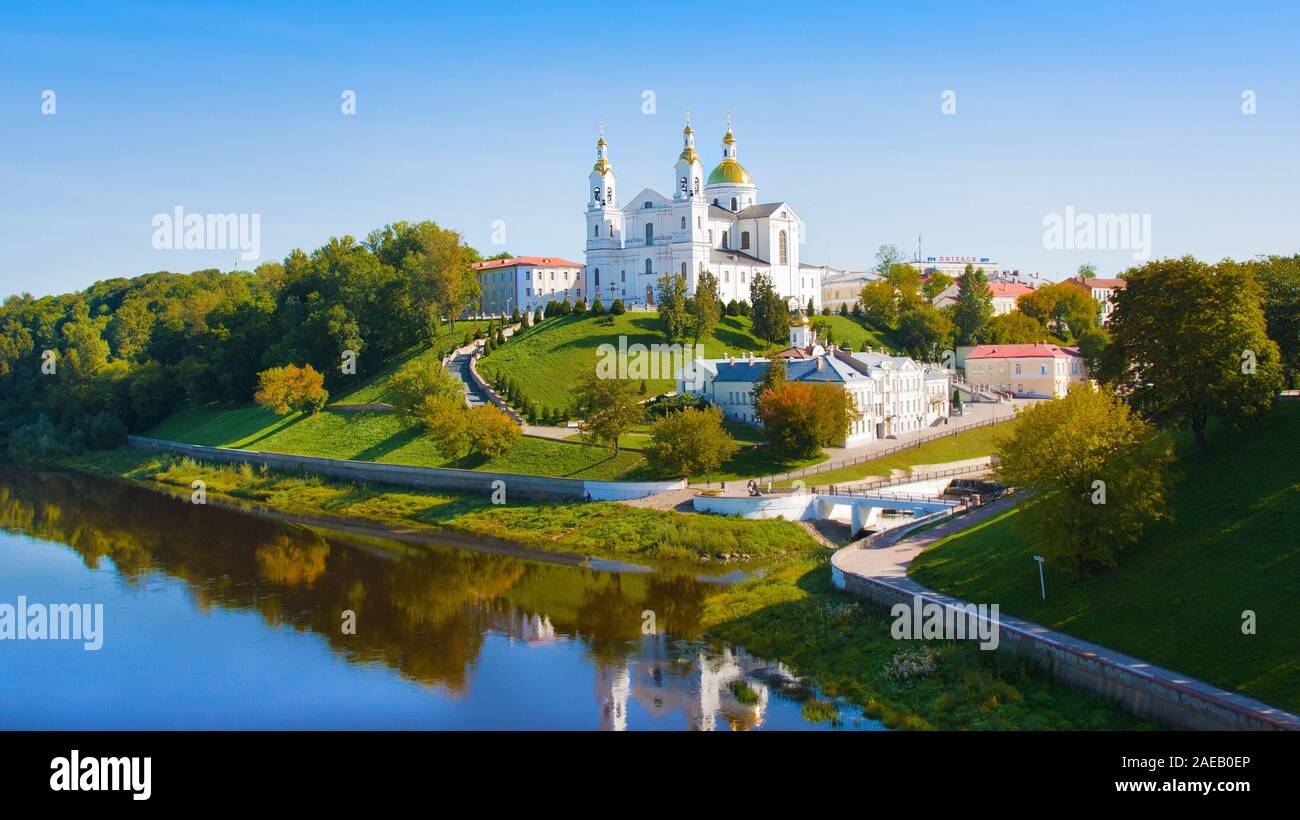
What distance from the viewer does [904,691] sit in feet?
79.2

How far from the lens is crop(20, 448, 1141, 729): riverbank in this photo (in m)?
22.6

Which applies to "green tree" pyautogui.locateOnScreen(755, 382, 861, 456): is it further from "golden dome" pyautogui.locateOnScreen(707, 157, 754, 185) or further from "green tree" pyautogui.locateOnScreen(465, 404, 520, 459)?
"golden dome" pyautogui.locateOnScreen(707, 157, 754, 185)

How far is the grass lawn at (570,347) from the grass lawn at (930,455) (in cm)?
1697

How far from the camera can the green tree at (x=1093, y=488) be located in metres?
26.3

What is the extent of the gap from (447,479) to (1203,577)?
1419 inches

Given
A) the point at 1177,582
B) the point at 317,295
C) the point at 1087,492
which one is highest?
the point at 317,295

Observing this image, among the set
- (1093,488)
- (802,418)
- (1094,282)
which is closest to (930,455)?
(802,418)

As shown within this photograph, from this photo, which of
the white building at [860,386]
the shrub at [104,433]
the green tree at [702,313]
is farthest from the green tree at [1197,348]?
the shrub at [104,433]

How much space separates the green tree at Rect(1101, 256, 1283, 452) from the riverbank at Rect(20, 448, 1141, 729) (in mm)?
10778

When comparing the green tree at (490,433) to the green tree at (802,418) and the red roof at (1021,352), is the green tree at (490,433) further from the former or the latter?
the red roof at (1021,352)

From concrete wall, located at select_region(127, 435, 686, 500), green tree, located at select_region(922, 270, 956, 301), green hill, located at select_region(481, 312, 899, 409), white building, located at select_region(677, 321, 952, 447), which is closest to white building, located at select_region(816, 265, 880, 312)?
green tree, located at select_region(922, 270, 956, 301)

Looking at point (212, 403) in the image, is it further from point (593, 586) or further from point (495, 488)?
point (593, 586)

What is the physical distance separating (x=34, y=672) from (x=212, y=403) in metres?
54.7

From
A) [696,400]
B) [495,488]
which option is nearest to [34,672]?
[495,488]
